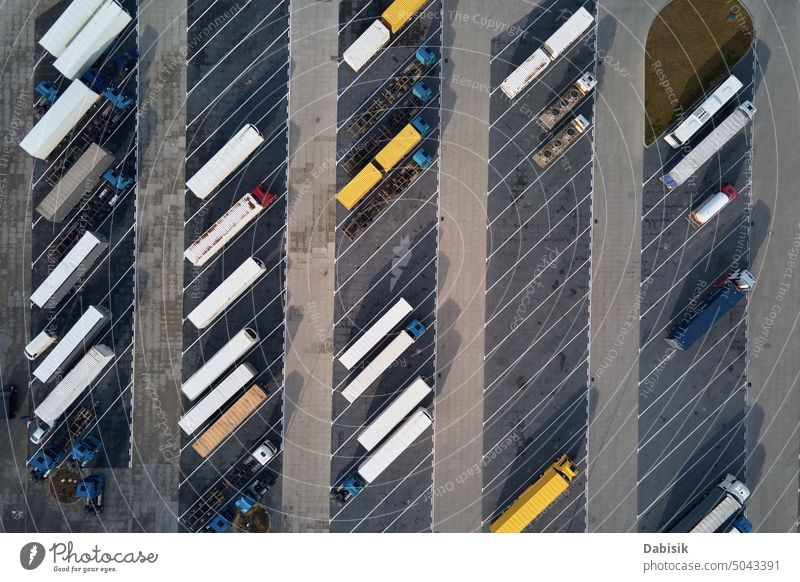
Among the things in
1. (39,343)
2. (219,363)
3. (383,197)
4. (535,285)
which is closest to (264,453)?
Answer: (219,363)

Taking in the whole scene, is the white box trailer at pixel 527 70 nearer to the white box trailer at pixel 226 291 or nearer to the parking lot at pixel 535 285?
the parking lot at pixel 535 285

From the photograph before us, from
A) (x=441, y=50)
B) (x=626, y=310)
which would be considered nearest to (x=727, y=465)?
(x=626, y=310)

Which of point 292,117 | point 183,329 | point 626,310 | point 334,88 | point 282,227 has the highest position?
point 626,310

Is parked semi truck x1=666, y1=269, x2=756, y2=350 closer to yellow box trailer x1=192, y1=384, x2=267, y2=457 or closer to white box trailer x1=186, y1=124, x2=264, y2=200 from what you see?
yellow box trailer x1=192, y1=384, x2=267, y2=457

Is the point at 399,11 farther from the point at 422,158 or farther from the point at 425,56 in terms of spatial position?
the point at 422,158

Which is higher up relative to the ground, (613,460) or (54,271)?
(613,460)
